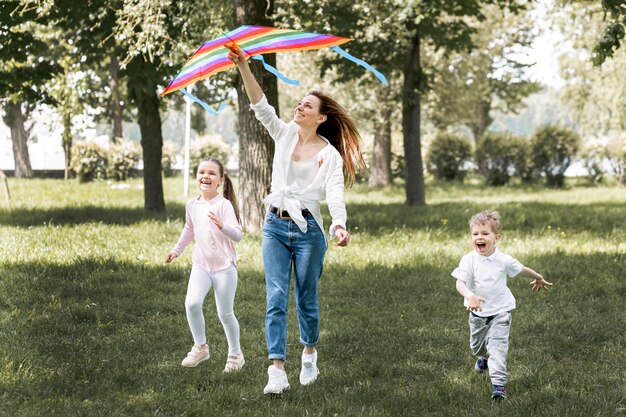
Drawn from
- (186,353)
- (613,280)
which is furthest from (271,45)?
(613,280)

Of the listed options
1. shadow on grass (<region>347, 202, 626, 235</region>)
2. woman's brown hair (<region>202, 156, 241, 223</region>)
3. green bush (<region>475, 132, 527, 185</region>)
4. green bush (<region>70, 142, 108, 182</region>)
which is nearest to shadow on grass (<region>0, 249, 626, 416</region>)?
woman's brown hair (<region>202, 156, 241, 223</region>)

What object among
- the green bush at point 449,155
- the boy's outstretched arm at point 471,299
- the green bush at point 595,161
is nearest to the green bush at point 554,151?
the green bush at point 595,161

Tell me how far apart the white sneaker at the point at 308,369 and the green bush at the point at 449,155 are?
2974cm

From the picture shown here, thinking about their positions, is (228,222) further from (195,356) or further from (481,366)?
(481,366)

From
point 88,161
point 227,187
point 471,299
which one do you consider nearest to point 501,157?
point 88,161

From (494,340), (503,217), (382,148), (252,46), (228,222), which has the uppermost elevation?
(252,46)

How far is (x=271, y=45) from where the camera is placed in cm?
686

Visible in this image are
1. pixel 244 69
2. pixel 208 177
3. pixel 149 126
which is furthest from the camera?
pixel 149 126

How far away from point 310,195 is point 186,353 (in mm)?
2109

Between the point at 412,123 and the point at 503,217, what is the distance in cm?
432

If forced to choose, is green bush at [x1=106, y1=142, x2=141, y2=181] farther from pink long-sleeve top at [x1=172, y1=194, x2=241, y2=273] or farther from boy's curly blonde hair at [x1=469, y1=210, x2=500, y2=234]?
boy's curly blonde hair at [x1=469, y1=210, x2=500, y2=234]

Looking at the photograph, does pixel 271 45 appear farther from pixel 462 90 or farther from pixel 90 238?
pixel 462 90

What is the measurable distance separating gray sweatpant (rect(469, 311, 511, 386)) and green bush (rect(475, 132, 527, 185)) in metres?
27.7

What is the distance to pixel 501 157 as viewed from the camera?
1323 inches
